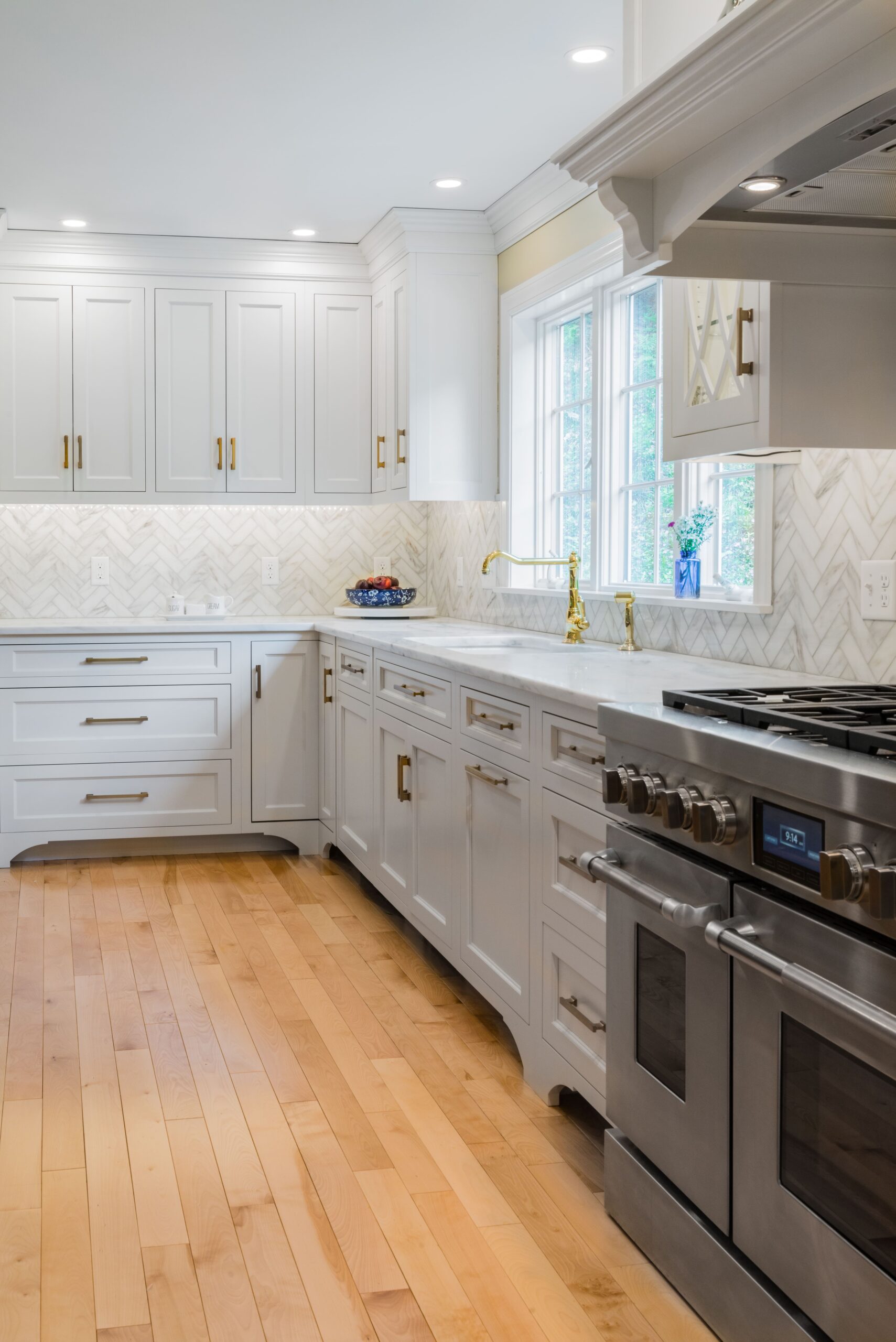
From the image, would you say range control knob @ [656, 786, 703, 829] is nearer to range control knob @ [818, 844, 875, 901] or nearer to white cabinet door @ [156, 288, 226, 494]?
range control knob @ [818, 844, 875, 901]

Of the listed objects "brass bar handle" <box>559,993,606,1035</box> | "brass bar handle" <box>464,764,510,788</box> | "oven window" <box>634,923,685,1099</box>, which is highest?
"brass bar handle" <box>464,764,510,788</box>

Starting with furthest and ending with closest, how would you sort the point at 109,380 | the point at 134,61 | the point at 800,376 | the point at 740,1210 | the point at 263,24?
the point at 109,380 → the point at 134,61 → the point at 263,24 → the point at 800,376 → the point at 740,1210

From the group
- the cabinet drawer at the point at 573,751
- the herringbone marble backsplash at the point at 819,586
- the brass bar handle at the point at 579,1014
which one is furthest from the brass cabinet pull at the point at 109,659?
the brass bar handle at the point at 579,1014

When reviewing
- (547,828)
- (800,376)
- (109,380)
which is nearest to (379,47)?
(800,376)

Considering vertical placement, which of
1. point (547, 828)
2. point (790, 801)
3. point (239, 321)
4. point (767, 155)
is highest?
point (239, 321)

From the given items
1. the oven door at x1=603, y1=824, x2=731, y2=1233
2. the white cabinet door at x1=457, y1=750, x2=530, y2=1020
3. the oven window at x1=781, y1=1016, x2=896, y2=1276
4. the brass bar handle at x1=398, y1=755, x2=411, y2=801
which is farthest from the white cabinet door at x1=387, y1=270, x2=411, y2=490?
the oven window at x1=781, y1=1016, x2=896, y2=1276

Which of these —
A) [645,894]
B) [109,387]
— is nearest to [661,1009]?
[645,894]

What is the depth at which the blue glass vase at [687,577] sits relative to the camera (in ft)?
10.8

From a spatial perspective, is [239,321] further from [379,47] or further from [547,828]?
[547,828]

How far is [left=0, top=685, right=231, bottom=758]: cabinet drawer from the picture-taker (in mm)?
4742

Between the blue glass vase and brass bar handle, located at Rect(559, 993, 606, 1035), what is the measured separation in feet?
4.03

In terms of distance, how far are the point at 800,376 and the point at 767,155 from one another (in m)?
0.56

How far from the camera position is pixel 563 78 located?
11.0ft

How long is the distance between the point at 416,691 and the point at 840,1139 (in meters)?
2.25
